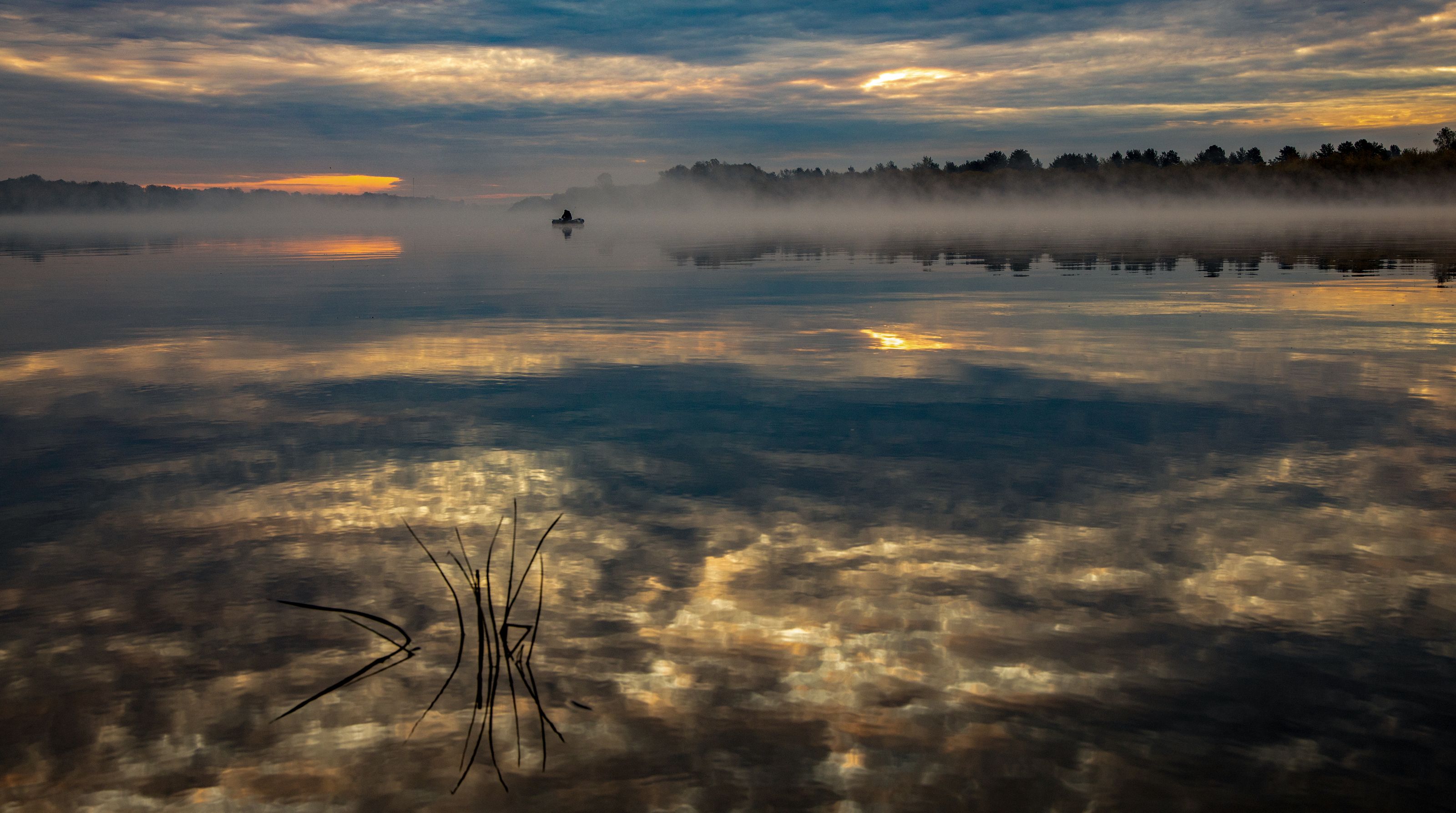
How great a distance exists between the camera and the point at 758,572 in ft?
24.5

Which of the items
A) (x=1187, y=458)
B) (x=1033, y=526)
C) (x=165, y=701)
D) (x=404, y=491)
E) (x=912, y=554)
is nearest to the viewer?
(x=165, y=701)

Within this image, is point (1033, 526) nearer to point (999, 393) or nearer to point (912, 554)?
point (912, 554)

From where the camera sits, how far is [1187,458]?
412 inches

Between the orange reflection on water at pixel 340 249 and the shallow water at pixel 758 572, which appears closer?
the shallow water at pixel 758 572

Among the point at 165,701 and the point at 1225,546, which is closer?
the point at 165,701

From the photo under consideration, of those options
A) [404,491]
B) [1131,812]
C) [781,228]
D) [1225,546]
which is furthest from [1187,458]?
[781,228]

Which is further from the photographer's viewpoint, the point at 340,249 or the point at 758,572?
the point at 340,249

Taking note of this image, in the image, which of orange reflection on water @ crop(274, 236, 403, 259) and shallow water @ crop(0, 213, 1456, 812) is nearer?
shallow water @ crop(0, 213, 1456, 812)

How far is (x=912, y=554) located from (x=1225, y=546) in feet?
7.65

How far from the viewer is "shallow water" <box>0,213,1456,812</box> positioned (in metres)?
5.05

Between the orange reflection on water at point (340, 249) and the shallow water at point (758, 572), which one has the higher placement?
the orange reflection on water at point (340, 249)

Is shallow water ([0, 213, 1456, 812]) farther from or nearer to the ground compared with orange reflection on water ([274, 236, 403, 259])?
nearer to the ground

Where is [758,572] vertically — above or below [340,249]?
below

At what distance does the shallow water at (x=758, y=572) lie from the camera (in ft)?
16.6
